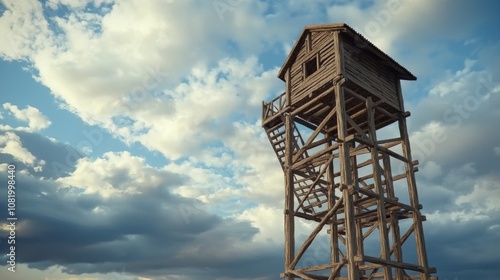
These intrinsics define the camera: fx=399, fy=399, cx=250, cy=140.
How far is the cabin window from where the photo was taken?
17.0 metres

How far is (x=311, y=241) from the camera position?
46.8 ft

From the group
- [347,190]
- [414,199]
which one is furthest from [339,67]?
[414,199]

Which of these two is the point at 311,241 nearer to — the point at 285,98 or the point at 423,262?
the point at 423,262

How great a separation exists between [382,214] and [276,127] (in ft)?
21.8

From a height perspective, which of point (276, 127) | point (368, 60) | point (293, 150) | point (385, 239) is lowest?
point (385, 239)

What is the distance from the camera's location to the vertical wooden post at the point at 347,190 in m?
12.0

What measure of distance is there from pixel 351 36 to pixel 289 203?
23.1 feet

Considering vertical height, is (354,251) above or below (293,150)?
below

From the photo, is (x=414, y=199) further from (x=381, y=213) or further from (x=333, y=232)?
(x=333, y=232)

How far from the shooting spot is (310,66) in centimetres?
1748

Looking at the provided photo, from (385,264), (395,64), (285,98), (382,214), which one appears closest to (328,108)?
(285,98)

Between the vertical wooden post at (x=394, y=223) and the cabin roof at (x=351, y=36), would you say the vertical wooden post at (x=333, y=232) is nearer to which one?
the vertical wooden post at (x=394, y=223)

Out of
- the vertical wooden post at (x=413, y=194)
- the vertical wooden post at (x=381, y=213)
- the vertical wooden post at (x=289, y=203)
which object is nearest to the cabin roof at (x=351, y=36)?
the vertical wooden post at (x=413, y=194)

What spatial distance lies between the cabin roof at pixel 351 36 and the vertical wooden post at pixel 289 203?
2.68 metres
